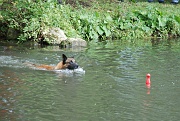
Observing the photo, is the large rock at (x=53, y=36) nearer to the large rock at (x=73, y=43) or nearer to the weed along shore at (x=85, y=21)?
the weed along shore at (x=85, y=21)

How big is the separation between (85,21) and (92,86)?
1032 cm

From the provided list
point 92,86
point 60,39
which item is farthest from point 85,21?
point 92,86

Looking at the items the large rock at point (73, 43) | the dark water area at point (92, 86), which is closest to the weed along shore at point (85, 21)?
the large rock at point (73, 43)

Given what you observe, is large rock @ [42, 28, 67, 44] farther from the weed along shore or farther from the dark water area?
the dark water area

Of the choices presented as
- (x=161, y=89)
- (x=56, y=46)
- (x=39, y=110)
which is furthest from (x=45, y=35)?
(x=39, y=110)

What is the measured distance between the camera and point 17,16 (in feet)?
68.4

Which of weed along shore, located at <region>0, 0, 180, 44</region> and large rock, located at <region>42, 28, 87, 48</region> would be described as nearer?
large rock, located at <region>42, 28, 87, 48</region>

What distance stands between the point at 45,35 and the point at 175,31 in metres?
7.72

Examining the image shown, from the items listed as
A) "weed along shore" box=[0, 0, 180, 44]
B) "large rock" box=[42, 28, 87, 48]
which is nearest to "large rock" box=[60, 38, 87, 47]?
"large rock" box=[42, 28, 87, 48]

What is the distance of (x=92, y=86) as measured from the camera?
12.3 metres

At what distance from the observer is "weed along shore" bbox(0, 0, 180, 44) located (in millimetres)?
20484

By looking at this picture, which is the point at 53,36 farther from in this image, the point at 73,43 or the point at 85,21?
the point at 85,21

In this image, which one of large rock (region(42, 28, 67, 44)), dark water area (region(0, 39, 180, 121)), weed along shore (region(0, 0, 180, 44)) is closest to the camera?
dark water area (region(0, 39, 180, 121))

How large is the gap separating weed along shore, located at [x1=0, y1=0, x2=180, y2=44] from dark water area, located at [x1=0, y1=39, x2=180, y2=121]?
187cm
